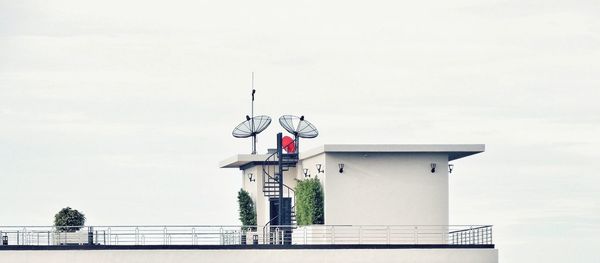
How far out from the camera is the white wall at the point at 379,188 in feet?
186

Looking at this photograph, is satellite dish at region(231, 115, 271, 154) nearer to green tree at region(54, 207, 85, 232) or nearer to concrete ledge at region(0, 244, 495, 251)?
green tree at region(54, 207, 85, 232)

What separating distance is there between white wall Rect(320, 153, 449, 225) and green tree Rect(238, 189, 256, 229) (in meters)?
9.14

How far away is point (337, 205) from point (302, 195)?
1.89m

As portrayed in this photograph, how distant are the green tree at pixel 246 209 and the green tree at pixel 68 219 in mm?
8722

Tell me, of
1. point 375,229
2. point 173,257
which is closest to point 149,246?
point 173,257

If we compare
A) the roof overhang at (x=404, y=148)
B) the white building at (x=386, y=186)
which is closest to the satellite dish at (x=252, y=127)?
the white building at (x=386, y=186)

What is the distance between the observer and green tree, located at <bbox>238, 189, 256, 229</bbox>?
6531cm

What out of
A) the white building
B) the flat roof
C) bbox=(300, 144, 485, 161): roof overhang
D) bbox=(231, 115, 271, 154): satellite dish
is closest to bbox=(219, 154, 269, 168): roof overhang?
bbox=(231, 115, 271, 154): satellite dish

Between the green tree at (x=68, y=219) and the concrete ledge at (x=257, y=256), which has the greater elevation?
the green tree at (x=68, y=219)

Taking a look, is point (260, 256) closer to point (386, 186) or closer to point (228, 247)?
point (228, 247)

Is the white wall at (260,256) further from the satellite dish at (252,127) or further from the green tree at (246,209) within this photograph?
the green tree at (246,209)

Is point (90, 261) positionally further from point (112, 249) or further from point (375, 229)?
point (375, 229)

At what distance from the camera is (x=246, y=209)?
215 ft

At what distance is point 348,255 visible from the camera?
53.3 metres
